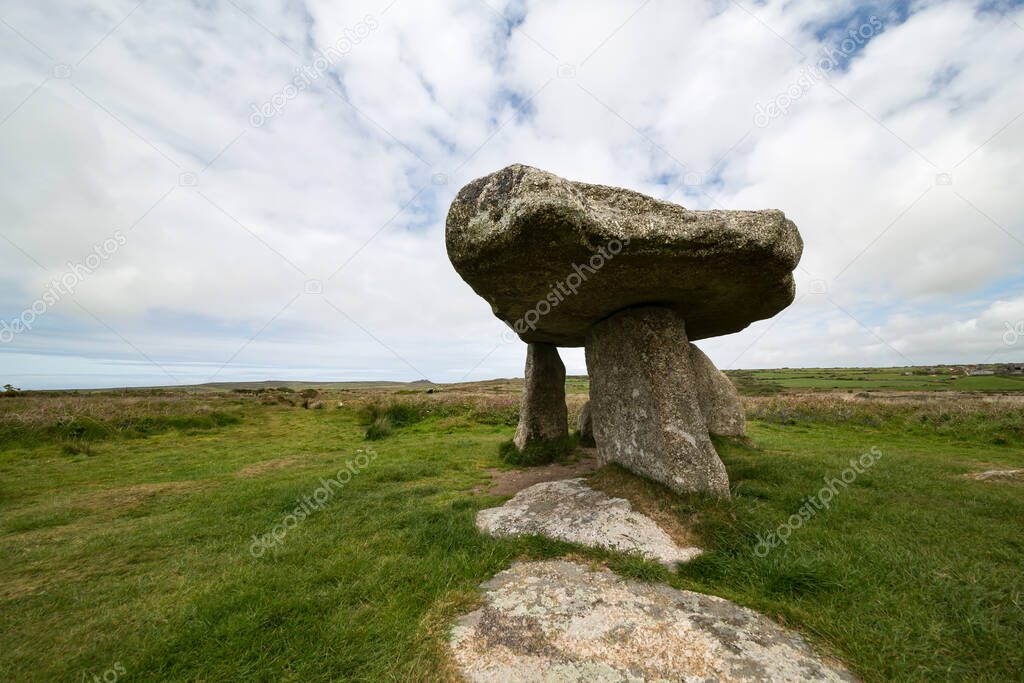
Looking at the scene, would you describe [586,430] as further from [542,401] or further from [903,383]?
[903,383]

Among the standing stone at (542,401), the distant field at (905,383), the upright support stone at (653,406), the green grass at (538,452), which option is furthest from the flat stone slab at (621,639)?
the distant field at (905,383)

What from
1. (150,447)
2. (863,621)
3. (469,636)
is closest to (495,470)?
(469,636)

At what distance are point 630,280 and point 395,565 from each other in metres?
4.74

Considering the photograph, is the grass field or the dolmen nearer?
the grass field

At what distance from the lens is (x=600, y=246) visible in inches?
197

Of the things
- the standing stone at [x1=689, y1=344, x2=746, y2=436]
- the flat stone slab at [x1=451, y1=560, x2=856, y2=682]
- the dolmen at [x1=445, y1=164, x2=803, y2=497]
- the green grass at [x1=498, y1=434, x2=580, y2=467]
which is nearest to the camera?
the flat stone slab at [x1=451, y1=560, x2=856, y2=682]

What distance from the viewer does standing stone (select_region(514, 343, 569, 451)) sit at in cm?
1018

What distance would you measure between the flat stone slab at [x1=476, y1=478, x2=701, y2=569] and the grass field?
0.92 ft

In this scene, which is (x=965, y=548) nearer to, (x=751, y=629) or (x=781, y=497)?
(x=781, y=497)

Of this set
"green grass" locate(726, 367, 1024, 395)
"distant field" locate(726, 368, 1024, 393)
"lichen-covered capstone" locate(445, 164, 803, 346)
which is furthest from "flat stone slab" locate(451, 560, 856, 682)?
"distant field" locate(726, 368, 1024, 393)

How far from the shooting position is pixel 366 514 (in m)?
6.22

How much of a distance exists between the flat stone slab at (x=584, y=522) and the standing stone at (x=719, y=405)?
231 inches

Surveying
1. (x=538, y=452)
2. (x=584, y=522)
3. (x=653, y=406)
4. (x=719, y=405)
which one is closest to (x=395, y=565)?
(x=584, y=522)

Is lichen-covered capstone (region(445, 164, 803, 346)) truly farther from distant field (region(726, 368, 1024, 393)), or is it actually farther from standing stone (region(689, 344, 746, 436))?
distant field (region(726, 368, 1024, 393))
